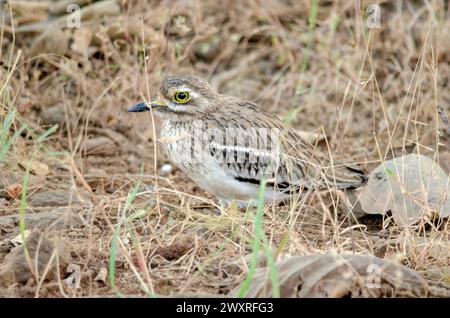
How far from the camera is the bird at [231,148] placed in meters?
5.04

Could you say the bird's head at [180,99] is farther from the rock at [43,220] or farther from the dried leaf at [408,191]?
the dried leaf at [408,191]

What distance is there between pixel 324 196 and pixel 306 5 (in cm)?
283

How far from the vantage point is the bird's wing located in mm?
5074

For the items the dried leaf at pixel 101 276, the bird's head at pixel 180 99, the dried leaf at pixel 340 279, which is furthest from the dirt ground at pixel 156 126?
the bird's head at pixel 180 99

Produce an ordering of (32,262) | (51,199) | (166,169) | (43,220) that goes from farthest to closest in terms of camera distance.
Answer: (166,169), (51,199), (43,220), (32,262)

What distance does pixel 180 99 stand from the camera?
520 cm

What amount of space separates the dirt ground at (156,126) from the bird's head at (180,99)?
27 cm

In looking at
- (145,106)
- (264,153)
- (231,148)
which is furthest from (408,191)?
(145,106)

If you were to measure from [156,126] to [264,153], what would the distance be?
1.65 m

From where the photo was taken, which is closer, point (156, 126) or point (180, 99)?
point (180, 99)

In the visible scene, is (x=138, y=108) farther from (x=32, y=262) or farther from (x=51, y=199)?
(x=32, y=262)

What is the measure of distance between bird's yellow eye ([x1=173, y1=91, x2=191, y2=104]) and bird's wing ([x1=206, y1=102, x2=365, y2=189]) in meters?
0.18

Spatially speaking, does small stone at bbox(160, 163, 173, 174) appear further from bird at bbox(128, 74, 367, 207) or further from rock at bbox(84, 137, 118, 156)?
bird at bbox(128, 74, 367, 207)

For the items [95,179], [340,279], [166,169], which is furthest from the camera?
[166,169]
